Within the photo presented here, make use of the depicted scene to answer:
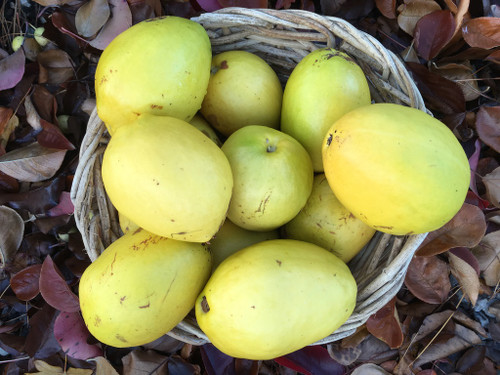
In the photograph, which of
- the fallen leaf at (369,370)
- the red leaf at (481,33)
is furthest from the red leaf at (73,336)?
the red leaf at (481,33)

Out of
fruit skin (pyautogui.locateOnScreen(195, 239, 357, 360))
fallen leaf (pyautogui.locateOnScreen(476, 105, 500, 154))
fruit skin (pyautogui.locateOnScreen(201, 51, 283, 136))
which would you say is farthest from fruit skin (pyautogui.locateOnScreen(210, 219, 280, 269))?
fallen leaf (pyautogui.locateOnScreen(476, 105, 500, 154))

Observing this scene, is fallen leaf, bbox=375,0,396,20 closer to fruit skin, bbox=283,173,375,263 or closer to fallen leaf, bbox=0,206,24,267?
fruit skin, bbox=283,173,375,263

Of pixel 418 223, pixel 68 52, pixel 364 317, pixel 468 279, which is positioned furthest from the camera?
pixel 68 52

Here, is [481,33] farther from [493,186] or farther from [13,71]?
[13,71]

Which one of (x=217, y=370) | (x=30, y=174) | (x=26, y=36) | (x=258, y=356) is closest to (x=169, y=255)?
(x=258, y=356)

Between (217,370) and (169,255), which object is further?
(217,370)

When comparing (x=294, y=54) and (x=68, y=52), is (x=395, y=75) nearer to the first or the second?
(x=294, y=54)

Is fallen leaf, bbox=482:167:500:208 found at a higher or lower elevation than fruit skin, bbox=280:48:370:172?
lower
